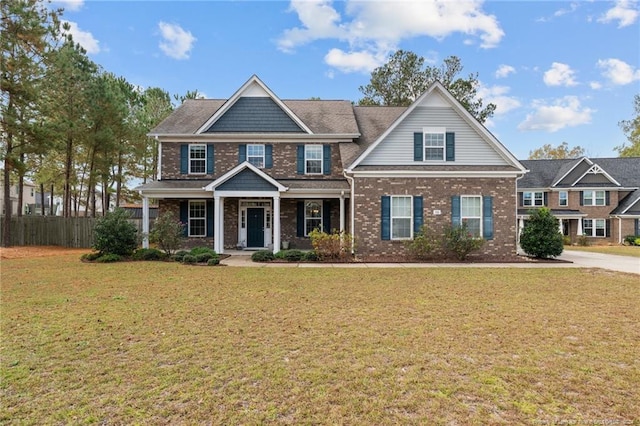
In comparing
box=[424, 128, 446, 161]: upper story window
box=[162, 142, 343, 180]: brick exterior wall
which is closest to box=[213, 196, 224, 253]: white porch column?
box=[162, 142, 343, 180]: brick exterior wall

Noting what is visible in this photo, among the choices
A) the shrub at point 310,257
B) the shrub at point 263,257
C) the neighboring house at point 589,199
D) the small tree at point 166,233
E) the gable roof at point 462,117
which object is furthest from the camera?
the neighboring house at point 589,199

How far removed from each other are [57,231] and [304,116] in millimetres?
16198

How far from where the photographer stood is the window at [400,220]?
15508mm

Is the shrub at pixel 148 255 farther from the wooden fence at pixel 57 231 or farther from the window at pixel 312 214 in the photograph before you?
the wooden fence at pixel 57 231

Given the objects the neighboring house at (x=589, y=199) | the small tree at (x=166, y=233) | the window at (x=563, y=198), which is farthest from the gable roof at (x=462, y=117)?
the window at (x=563, y=198)

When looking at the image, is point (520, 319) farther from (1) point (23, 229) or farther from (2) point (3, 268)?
(1) point (23, 229)

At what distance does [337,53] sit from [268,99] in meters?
10.0

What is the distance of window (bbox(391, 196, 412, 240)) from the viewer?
15508 millimetres

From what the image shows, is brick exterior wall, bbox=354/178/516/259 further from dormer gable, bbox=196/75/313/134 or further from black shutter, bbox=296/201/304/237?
dormer gable, bbox=196/75/313/134

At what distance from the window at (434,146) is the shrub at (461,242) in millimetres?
3260

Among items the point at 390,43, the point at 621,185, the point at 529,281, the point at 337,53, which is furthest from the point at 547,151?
the point at 529,281

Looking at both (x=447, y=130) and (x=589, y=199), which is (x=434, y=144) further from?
(x=589, y=199)

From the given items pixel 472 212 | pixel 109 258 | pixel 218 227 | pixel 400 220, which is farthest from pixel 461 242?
pixel 109 258

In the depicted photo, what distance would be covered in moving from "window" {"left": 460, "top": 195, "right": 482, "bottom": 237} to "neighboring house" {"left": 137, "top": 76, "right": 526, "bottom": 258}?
4cm
